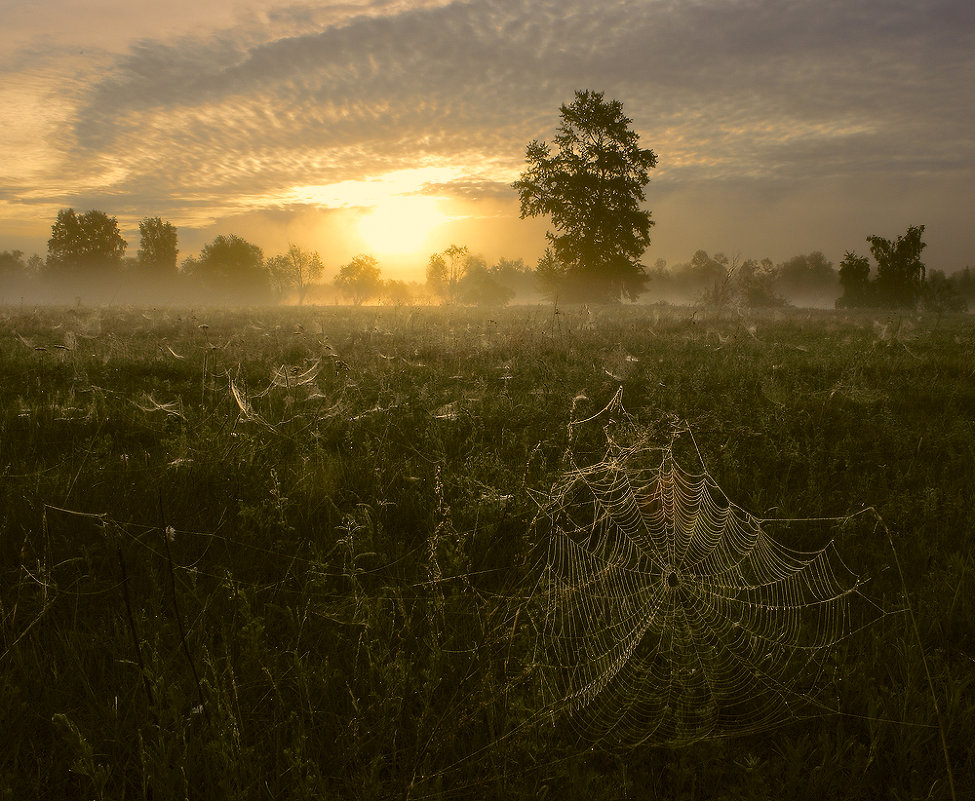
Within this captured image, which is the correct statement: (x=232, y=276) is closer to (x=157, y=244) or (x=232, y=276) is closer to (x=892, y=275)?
(x=157, y=244)

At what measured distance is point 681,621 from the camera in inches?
110

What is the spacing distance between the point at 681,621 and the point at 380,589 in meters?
1.46

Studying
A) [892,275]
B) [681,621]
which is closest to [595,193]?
[892,275]

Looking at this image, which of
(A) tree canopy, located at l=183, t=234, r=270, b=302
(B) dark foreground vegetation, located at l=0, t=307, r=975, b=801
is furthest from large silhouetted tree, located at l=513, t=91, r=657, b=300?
(A) tree canopy, located at l=183, t=234, r=270, b=302

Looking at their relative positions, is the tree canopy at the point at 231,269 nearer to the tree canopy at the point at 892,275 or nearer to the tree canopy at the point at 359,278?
the tree canopy at the point at 359,278

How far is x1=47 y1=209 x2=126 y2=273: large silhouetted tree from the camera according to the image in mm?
74875

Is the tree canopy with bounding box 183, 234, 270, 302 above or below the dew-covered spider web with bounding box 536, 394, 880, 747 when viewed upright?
above

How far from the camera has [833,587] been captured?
290 centimetres

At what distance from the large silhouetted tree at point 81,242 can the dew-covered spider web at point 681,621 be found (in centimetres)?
9175

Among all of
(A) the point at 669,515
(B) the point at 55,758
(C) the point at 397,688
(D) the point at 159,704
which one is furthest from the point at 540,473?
(B) the point at 55,758

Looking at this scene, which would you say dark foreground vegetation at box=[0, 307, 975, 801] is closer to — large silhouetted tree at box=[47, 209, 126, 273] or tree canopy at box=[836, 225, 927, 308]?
tree canopy at box=[836, 225, 927, 308]

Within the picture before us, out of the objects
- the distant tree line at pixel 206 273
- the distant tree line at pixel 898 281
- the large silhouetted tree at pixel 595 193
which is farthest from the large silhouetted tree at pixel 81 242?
the distant tree line at pixel 898 281

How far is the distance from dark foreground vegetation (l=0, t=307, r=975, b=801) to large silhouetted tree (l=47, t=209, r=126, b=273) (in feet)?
285

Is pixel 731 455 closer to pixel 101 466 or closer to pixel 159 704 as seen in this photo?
pixel 159 704
